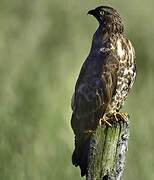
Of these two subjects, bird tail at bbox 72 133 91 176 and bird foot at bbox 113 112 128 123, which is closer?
bird foot at bbox 113 112 128 123

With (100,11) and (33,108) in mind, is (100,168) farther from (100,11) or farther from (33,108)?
(33,108)

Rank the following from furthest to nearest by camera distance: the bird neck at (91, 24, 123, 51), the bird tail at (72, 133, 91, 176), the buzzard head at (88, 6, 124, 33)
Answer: the buzzard head at (88, 6, 124, 33) < the bird neck at (91, 24, 123, 51) < the bird tail at (72, 133, 91, 176)

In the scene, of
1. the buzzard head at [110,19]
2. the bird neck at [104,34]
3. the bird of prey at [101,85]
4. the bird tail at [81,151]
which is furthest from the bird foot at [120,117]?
the buzzard head at [110,19]

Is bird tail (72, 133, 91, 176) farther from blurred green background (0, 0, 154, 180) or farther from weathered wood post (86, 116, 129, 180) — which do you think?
blurred green background (0, 0, 154, 180)

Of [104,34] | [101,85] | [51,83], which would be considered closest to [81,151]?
[101,85]

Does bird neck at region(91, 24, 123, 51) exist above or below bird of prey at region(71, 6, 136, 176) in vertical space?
above

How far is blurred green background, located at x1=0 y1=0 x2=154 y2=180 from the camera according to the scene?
5242mm

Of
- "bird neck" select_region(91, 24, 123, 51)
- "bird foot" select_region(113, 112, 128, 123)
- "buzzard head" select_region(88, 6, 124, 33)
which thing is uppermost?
"buzzard head" select_region(88, 6, 124, 33)

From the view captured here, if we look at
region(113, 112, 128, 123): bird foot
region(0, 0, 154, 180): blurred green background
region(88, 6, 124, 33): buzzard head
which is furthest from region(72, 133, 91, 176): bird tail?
region(88, 6, 124, 33): buzzard head

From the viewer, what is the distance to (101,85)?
15.2 ft

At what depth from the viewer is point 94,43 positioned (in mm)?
4906

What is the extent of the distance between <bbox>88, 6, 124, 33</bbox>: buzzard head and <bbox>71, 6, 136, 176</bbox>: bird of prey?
14 centimetres

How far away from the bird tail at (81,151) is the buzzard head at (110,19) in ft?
3.45

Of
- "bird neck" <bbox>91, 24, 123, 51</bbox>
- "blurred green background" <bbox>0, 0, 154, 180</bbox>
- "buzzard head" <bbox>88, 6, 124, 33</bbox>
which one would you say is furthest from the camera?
"blurred green background" <bbox>0, 0, 154, 180</bbox>
